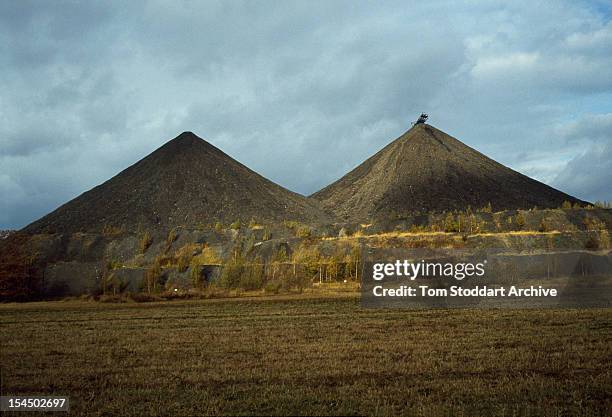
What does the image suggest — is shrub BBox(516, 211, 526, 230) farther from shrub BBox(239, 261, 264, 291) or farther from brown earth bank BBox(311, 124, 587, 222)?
shrub BBox(239, 261, 264, 291)

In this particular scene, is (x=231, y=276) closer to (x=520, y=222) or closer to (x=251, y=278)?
(x=251, y=278)

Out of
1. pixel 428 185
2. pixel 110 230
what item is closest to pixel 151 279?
pixel 110 230

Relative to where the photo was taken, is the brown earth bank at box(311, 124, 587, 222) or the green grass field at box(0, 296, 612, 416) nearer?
the green grass field at box(0, 296, 612, 416)

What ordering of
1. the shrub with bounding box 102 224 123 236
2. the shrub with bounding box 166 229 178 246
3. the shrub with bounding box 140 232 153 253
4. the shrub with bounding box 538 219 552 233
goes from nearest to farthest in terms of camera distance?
the shrub with bounding box 538 219 552 233
the shrub with bounding box 140 232 153 253
the shrub with bounding box 166 229 178 246
the shrub with bounding box 102 224 123 236

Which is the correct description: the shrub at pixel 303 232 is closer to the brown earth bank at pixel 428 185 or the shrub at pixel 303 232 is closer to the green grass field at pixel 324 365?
the brown earth bank at pixel 428 185

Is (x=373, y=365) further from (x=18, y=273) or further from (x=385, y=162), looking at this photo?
(x=385, y=162)

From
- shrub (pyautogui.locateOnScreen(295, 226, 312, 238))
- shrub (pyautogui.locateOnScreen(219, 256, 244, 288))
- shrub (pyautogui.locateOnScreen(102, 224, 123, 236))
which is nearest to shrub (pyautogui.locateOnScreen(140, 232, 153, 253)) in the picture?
shrub (pyautogui.locateOnScreen(102, 224, 123, 236))

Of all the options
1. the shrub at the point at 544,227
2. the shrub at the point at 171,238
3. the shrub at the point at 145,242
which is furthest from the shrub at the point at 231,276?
the shrub at the point at 544,227

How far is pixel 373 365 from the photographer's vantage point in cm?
1334

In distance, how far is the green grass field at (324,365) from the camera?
1012 centimetres

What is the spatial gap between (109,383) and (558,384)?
29.4 ft

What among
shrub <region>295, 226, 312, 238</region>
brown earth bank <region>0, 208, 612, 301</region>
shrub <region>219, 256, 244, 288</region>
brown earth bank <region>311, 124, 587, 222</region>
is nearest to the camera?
brown earth bank <region>0, 208, 612, 301</region>

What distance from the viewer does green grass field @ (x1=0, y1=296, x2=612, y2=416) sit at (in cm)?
1012

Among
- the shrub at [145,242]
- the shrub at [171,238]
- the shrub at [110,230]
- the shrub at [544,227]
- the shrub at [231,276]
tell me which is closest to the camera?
the shrub at [231,276]
